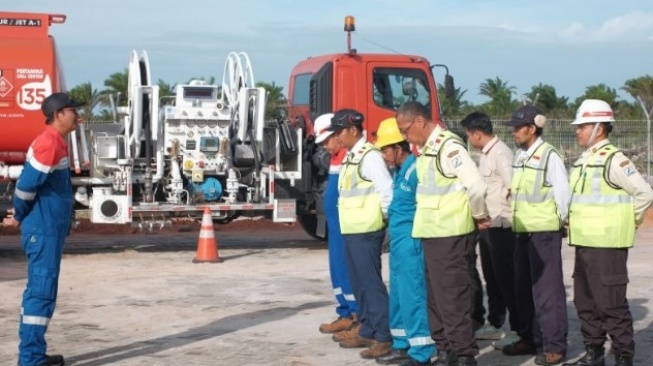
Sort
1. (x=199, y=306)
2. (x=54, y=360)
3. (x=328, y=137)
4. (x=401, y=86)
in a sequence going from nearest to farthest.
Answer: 1. (x=54, y=360)
2. (x=328, y=137)
3. (x=199, y=306)
4. (x=401, y=86)

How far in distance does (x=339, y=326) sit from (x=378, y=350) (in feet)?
3.76

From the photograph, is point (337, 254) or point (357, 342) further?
point (337, 254)

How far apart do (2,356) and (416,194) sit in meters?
3.52

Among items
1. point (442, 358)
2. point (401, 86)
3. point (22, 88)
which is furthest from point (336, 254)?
point (22, 88)

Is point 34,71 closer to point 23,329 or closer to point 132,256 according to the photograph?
point 132,256

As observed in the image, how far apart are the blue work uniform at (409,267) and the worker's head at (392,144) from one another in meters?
0.28

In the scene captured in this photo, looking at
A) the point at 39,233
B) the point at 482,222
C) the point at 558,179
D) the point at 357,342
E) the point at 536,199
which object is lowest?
the point at 357,342

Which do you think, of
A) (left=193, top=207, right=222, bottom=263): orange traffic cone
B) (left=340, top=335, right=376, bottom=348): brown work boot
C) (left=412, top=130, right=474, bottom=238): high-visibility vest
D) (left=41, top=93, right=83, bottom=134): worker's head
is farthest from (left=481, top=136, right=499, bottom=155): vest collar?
(left=193, top=207, right=222, bottom=263): orange traffic cone

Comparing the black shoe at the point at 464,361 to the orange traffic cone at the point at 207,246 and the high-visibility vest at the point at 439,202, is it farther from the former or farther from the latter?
the orange traffic cone at the point at 207,246

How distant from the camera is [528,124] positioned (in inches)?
332

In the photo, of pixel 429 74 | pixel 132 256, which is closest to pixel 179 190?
pixel 132 256

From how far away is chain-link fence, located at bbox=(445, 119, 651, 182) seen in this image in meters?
23.2

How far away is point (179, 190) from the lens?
15750 mm

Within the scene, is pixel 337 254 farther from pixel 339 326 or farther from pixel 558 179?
pixel 558 179
